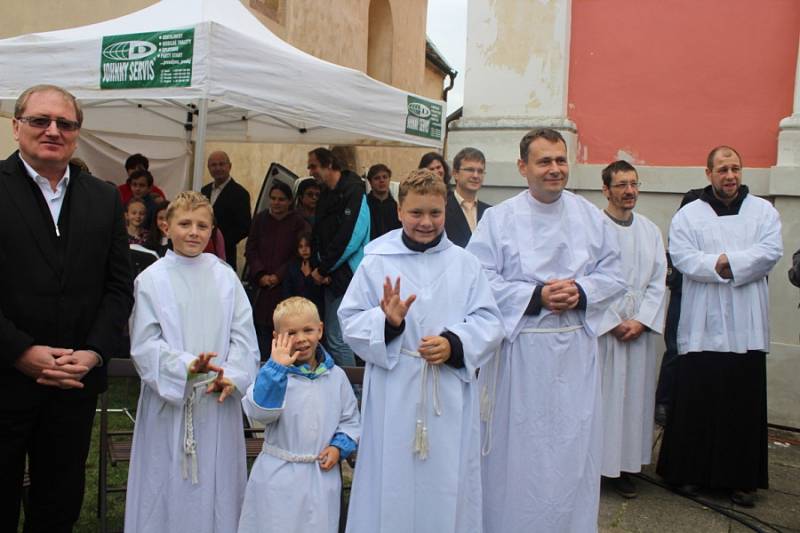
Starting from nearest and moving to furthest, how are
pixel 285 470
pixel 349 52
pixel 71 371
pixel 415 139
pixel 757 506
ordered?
pixel 71 371
pixel 285 470
pixel 757 506
pixel 415 139
pixel 349 52

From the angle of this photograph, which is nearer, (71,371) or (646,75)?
(71,371)

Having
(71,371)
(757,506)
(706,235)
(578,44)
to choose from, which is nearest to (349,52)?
(578,44)

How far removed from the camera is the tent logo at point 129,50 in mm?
4875

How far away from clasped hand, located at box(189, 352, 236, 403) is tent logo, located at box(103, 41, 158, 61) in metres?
2.28

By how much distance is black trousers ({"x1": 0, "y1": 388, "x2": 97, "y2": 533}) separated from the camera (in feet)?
10.3

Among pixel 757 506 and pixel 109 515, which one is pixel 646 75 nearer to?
pixel 757 506

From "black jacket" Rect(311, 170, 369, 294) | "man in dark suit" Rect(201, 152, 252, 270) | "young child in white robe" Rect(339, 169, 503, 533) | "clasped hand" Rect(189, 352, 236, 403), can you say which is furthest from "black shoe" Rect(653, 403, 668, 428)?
"clasped hand" Rect(189, 352, 236, 403)

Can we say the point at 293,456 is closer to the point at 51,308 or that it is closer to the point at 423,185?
the point at 51,308

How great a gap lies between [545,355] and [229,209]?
4725 millimetres

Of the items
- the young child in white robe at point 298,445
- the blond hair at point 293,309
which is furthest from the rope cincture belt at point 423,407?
the blond hair at point 293,309

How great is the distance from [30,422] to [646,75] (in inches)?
225

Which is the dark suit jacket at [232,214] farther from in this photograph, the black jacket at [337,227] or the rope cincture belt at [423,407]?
the rope cincture belt at [423,407]

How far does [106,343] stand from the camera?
10.6 ft

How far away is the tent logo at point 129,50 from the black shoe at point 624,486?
12.8 ft
